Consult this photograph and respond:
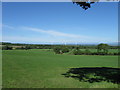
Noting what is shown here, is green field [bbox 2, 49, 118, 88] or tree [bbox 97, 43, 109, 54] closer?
green field [bbox 2, 49, 118, 88]

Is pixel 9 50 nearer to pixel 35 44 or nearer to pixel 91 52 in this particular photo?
pixel 35 44

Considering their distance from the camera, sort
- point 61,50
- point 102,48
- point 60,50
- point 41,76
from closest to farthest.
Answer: point 41,76 → point 102,48 → point 60,50 → point 61,50

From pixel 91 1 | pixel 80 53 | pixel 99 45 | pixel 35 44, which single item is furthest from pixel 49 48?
pixel 91 1

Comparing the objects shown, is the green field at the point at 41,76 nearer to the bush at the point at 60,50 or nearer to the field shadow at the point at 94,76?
the field shadow at the point at 94,76

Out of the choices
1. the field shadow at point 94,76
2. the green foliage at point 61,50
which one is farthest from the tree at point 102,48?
the field shadow at point 94,76

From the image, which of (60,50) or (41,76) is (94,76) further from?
(60,50)

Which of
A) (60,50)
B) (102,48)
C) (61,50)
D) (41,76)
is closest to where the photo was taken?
(41,76)

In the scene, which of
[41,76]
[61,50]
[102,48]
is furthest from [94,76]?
[61,50]

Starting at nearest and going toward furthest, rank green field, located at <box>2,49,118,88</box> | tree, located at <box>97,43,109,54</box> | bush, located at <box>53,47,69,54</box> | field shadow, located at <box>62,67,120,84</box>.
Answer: green field, located at <box>2,49,118,88</box>
field shadow, located at <box>62,67,120,84</box>
tree, located at <box>97,43,109,54</box>
bush, located at <box>53,47,69,54</box>

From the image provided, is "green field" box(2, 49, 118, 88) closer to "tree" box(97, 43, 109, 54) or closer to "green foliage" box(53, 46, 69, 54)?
"tree" box(97, 43, 109, 54)

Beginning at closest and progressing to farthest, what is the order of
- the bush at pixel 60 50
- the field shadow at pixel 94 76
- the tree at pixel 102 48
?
the field shadow at pixel 94 76
the tree at pixel 102 48
the bush at pixel 60 50

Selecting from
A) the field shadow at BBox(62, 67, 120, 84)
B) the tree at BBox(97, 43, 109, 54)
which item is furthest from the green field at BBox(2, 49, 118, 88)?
the tree at BBox(97, 43, 109, 54)

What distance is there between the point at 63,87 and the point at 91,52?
3858cm

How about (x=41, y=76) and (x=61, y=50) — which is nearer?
(x=41, y=76)
